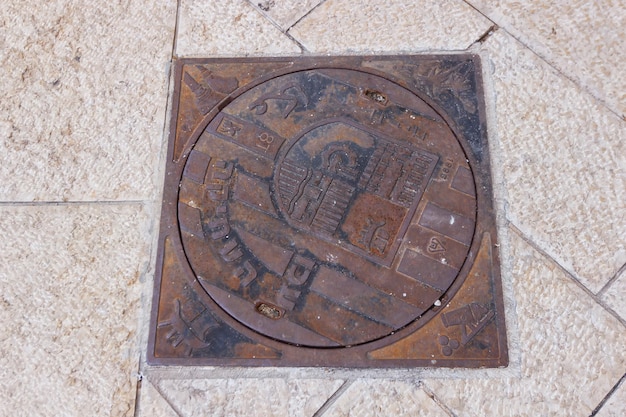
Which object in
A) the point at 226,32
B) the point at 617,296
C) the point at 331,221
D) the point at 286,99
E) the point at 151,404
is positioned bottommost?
the point at 151,404

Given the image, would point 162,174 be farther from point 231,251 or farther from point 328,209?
point 328,209

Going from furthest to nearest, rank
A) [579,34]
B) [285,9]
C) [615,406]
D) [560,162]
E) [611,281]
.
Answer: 1. [285,9]
2. [579,34]
3. [560,162]
4. [611,281]
5. [615,406]

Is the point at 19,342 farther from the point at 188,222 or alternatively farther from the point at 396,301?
the point at 396,301

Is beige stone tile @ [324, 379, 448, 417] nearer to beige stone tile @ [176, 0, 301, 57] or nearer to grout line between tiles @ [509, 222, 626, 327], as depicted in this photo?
grout line between tiles @ [509, 222, 626, 327]

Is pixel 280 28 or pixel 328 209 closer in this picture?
pixel 328 209

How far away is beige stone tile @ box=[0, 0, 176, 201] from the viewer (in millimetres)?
2049

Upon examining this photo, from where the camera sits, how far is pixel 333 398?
70.7 inches

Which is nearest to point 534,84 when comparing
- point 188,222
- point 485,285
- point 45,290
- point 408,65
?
point 408,65

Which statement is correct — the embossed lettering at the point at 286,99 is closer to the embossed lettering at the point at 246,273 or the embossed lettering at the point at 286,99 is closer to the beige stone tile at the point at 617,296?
the embossed lettering at the point at 246,273

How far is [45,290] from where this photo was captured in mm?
1925

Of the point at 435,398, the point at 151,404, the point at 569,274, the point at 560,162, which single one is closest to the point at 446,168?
the point at 560,162

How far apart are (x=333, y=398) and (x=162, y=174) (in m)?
1.11

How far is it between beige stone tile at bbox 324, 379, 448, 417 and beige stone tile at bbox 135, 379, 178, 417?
1.92 feet

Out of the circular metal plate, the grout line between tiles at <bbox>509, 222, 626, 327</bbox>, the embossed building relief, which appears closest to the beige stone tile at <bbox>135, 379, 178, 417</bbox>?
the embossed building relief
